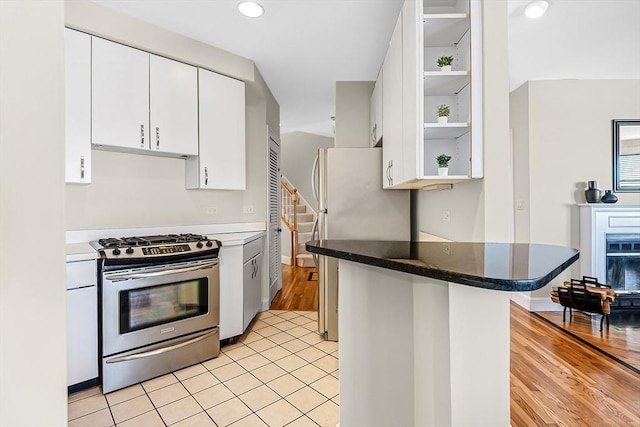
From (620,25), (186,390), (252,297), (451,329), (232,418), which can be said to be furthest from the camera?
(252,297)

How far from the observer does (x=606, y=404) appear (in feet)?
6.19

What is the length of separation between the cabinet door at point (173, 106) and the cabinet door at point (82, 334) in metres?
1.12

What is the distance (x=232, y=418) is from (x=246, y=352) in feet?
2.69

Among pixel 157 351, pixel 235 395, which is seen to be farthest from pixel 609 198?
pixel 157 351

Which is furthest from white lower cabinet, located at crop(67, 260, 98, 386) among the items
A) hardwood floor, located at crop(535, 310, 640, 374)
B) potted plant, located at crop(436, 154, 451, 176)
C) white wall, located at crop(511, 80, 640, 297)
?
white wall, located at crop(511, 80, 640, 297)

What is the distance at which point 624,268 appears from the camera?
342 cm

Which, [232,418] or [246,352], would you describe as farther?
[246,352]

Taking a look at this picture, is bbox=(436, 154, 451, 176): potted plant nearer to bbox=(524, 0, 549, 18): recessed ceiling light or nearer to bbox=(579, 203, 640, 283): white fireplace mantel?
bbox=(524, 0, 549, 18): recessed ceiling light

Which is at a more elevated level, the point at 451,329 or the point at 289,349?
the point at 451,329

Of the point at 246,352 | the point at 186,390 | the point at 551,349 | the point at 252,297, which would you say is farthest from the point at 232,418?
the point at 551,349

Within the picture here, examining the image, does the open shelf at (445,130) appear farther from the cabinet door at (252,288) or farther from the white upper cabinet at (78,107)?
the white upper cabinet at (78,107)

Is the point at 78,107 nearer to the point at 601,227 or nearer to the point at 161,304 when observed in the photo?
the point at 161,304

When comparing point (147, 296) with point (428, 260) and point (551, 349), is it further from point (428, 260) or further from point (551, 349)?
point (551, 349)

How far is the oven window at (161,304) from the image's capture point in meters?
2.06
